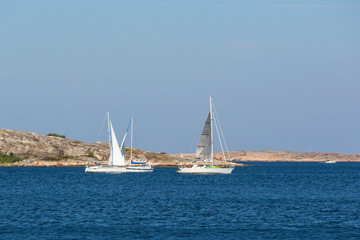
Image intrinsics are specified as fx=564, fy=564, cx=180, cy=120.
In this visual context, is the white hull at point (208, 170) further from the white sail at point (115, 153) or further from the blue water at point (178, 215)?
the blue water at point (178, 215)

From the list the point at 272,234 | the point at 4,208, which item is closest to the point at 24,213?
the point at 4,208

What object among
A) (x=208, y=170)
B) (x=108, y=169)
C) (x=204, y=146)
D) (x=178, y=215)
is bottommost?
(x=178, y=215)

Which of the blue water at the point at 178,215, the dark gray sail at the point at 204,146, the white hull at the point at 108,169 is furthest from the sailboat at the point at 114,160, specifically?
the blue water at the point at 178,215

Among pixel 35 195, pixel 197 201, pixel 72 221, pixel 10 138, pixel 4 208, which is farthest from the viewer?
pixel 10 138

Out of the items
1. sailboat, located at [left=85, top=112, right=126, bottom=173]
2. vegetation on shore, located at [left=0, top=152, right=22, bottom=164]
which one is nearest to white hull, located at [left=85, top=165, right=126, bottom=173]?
sailboat, located at [left=85, top=112, right=126, bottom=173]

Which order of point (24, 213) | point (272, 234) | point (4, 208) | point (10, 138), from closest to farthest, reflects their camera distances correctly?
point (272, 234)
point (24, 213)
point (4, 208)
point (10, 138)

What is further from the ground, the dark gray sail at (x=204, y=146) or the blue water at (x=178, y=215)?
the dark gray sail at (x=204, y=146)

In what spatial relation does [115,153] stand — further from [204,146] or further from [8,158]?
[8,158]

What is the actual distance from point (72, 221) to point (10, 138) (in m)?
150

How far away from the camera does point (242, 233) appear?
40562 millimetres

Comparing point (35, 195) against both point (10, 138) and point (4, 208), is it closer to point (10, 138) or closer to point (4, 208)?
point (4, 208)

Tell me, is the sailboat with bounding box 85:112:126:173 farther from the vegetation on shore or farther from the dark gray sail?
the vegetation on shore

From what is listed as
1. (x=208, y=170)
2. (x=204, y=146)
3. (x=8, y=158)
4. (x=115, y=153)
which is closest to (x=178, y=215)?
(x=204, y=146)

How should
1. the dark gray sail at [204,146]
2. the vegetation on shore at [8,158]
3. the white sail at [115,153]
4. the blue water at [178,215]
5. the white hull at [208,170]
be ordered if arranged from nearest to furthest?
the blue water at [178,215] < the dark gray sail at [204,146] < the white hull at [208,170] < the white sail at [115,153] < the vegetation on shore at [8,158]
